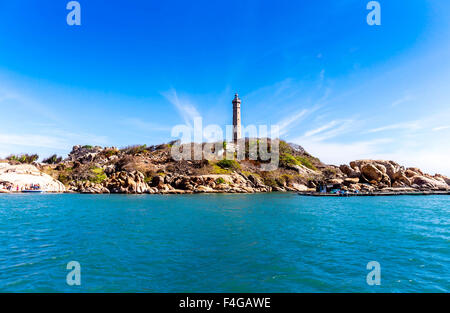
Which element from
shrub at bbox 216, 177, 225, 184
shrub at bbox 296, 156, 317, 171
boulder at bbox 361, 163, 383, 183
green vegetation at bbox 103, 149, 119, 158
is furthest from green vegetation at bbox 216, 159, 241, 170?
green vegetation at bbox 103, 149, 119, 158

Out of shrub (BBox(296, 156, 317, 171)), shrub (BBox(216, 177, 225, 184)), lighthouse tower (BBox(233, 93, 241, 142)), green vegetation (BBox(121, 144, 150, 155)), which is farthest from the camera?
lighthouse tower (BBox(233, 93, 241, 142))

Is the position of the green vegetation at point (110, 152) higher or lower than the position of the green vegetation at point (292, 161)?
higher

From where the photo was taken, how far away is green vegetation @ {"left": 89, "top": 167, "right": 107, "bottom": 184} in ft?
341

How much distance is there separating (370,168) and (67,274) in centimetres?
10479

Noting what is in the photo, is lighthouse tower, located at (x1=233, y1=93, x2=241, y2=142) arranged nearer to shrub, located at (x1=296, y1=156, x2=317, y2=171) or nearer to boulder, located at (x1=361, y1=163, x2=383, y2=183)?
shrub, located at (x1=296, y1=156, x2=317, y2=171)

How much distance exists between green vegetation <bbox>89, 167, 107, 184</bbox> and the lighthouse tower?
7581cm

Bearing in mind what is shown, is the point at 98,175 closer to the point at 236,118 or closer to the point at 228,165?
the point at 228,165

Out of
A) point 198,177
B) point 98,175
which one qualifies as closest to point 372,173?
point 198,177

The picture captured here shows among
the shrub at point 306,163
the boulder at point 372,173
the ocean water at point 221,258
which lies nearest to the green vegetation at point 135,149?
the shrub at point 306,163

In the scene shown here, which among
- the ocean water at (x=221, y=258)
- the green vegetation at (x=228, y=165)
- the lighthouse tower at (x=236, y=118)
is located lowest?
the ocean water at (x=221, y=258)

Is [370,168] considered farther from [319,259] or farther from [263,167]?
[319,259]

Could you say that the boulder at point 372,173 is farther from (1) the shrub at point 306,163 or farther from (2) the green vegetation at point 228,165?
(2) the green vegetation at point 228,165

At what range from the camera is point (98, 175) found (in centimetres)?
10756

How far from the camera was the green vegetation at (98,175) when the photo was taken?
104 meters
